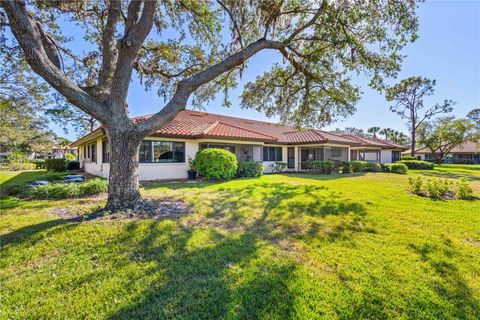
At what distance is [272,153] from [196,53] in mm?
12545

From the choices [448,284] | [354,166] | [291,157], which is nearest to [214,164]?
[448,284]

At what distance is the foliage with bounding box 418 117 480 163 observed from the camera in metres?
32.5

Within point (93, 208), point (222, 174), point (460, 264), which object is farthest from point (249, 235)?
point (222, 174)

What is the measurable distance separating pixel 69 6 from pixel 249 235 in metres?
10.4

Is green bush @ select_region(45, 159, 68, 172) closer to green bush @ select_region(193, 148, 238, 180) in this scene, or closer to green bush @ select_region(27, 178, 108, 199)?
green bush @ select_region(27, 178, 108, 199)

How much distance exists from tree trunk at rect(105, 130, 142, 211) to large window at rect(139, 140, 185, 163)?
696 cm

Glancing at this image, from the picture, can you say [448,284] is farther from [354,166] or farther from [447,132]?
[447,132]

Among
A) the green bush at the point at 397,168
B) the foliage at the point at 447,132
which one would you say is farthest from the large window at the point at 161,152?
the foliage at the point at 447,132

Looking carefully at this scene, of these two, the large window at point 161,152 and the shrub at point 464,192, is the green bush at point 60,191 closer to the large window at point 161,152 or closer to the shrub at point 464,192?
the large window at point 161,152

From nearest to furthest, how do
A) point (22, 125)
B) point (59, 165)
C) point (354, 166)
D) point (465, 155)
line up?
point (354, 166)
point (59, 165)
point (22, 125)
point (465, 155)

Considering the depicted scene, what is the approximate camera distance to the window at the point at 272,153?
1992cm

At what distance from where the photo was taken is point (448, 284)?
292 centimetres

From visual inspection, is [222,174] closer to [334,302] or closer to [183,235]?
[183,235]

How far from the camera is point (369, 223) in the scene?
5289mm
